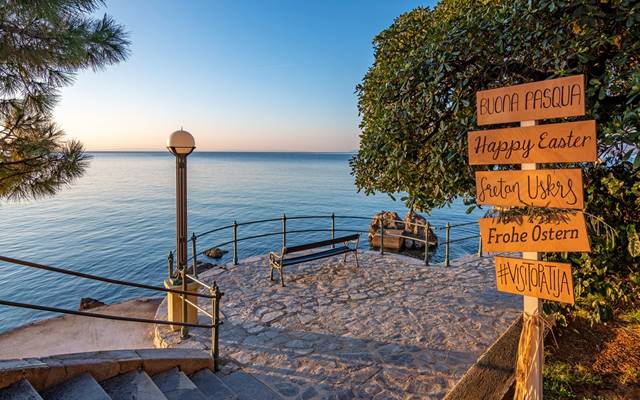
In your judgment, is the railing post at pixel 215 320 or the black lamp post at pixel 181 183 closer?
the railing post at pixel 215 320

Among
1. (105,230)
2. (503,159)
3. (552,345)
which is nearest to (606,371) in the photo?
(552,345)

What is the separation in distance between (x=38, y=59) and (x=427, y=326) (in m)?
5.96

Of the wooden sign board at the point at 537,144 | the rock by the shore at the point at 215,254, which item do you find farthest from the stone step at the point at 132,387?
the rock by the shore at the point at 215,254

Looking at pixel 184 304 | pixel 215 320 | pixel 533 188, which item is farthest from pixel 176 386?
pixel 533 188

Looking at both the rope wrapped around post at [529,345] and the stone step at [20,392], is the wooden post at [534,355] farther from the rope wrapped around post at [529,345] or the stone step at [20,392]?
the stone step at [20,392]

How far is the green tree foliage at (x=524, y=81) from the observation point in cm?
242

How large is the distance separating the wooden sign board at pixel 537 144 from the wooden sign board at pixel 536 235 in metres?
0.38

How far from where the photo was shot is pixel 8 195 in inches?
179

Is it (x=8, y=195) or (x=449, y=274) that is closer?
(x=8, y=195)

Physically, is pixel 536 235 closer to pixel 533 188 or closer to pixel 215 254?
pixel 533 188

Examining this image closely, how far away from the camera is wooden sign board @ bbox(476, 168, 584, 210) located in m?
2.15

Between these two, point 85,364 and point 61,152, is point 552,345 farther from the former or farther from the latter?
point 61,152

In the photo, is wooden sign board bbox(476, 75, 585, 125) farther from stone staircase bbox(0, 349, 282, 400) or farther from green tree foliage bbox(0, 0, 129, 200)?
green tree foliage bbox(0, 0, 129, 200)

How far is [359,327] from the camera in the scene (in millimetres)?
5078
